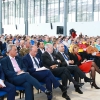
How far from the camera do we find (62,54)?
732 cm

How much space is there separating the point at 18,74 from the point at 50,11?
2825 cm

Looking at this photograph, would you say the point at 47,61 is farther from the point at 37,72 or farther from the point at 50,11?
the point at 50,11

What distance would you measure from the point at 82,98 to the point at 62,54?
1622 mm

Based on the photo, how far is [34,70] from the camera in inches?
235

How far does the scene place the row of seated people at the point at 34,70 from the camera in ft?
17.3

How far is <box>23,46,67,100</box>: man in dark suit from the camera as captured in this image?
19.1 ft

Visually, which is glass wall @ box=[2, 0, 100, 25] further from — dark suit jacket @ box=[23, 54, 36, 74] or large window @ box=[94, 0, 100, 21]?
dark suit jacket @ box=[23, 54, 36, 74]

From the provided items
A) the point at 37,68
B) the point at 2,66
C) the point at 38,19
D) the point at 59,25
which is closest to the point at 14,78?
the point at 2,66

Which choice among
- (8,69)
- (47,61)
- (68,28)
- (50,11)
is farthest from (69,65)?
(50,11)

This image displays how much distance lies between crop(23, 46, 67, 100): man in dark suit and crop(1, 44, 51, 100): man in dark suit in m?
0.24

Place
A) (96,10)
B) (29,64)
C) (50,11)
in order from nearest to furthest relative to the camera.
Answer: (29,64), (96,10), (50,11)

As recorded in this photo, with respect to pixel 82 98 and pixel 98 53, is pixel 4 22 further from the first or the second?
pixel 82 98

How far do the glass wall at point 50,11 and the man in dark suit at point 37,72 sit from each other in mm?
21733

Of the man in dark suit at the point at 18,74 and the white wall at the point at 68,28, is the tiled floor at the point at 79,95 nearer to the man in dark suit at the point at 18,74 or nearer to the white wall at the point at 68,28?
the man in dark suit at the point at 18,74
